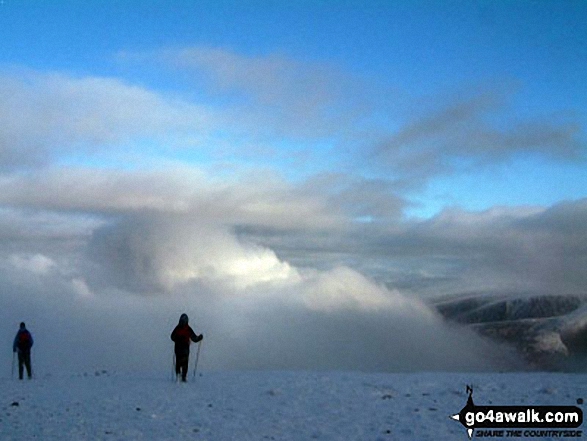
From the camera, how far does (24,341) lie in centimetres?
2867

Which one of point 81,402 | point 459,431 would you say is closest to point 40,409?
point 81,402

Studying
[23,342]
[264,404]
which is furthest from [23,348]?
[264,404]

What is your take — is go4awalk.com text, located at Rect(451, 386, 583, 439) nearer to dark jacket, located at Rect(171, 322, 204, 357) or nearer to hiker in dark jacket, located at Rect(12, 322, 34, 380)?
dark jacket, located at Rect(171, 322, 204, 357)

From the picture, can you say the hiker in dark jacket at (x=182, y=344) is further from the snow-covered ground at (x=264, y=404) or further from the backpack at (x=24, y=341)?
the backpack at (x=24, y=341)

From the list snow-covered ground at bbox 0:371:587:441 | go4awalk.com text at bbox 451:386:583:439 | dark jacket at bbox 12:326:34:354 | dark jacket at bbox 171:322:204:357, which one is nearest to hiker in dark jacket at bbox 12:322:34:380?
dark jacket at bbox 12:326:34:354

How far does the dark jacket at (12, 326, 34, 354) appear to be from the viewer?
2848 centimetres

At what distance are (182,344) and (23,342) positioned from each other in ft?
29.9

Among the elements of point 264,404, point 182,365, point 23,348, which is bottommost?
point 264,404

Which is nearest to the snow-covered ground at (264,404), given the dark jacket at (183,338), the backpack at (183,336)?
the dark jacket at (183,338)

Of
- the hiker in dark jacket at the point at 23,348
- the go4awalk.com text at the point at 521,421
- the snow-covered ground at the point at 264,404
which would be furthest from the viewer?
the hiker in dark jacket at the point at 23,348

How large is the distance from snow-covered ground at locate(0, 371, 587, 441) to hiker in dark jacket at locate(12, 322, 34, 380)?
2672mm

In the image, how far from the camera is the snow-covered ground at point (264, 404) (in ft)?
49.4

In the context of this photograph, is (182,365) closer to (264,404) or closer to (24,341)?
(264,404)

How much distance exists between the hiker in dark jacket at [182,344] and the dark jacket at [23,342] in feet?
27.4
